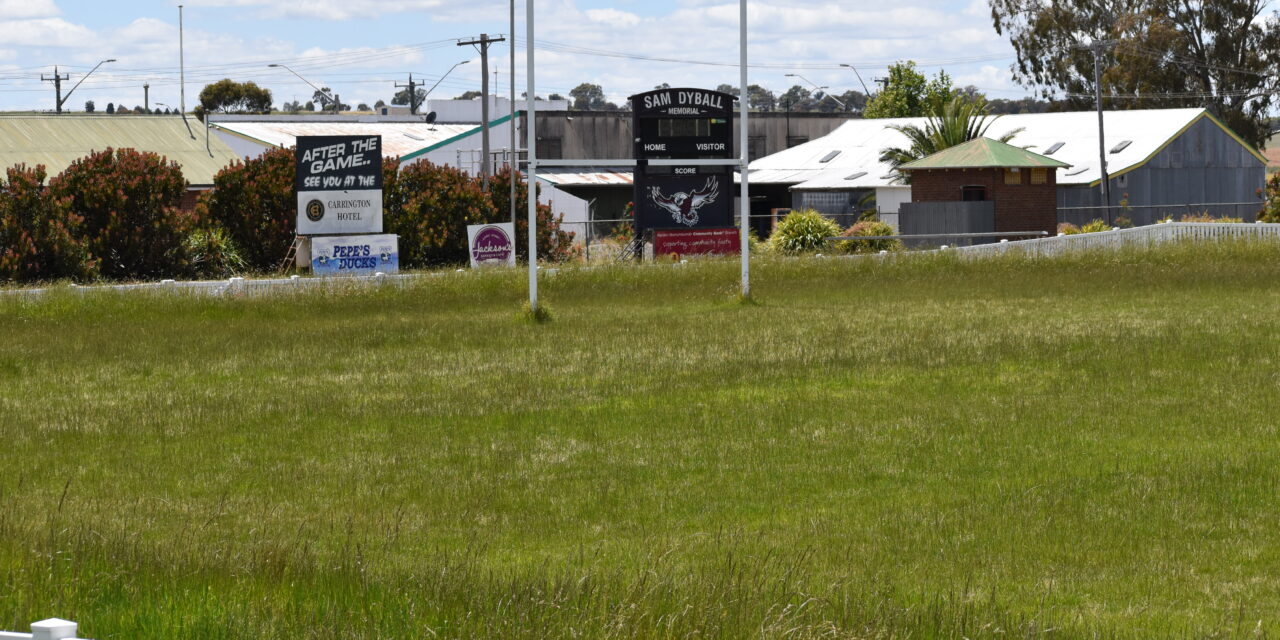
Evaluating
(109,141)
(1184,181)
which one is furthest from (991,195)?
(109,141)

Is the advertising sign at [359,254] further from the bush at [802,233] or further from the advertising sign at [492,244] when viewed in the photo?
the bush at [802,233]

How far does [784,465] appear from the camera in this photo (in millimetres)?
12352

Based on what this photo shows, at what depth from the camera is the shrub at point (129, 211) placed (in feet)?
118

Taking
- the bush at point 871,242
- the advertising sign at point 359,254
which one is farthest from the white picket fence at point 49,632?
the bush at point 871,242

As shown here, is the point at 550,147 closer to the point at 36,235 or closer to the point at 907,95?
the point at 907,95

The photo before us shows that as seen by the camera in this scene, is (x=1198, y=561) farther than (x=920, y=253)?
No

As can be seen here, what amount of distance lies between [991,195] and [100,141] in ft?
120

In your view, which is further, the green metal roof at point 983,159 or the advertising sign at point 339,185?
the green metal roof at point 983,159

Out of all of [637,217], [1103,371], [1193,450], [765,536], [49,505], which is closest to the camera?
[765,536]

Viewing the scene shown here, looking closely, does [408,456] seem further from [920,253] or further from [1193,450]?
[920,253]

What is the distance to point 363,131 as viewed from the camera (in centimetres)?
7062

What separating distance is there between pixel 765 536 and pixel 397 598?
328 centimetres

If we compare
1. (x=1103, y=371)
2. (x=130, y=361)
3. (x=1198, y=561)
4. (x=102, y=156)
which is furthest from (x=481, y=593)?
(x=102, y=156)

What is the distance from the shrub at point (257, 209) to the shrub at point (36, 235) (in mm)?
4446
